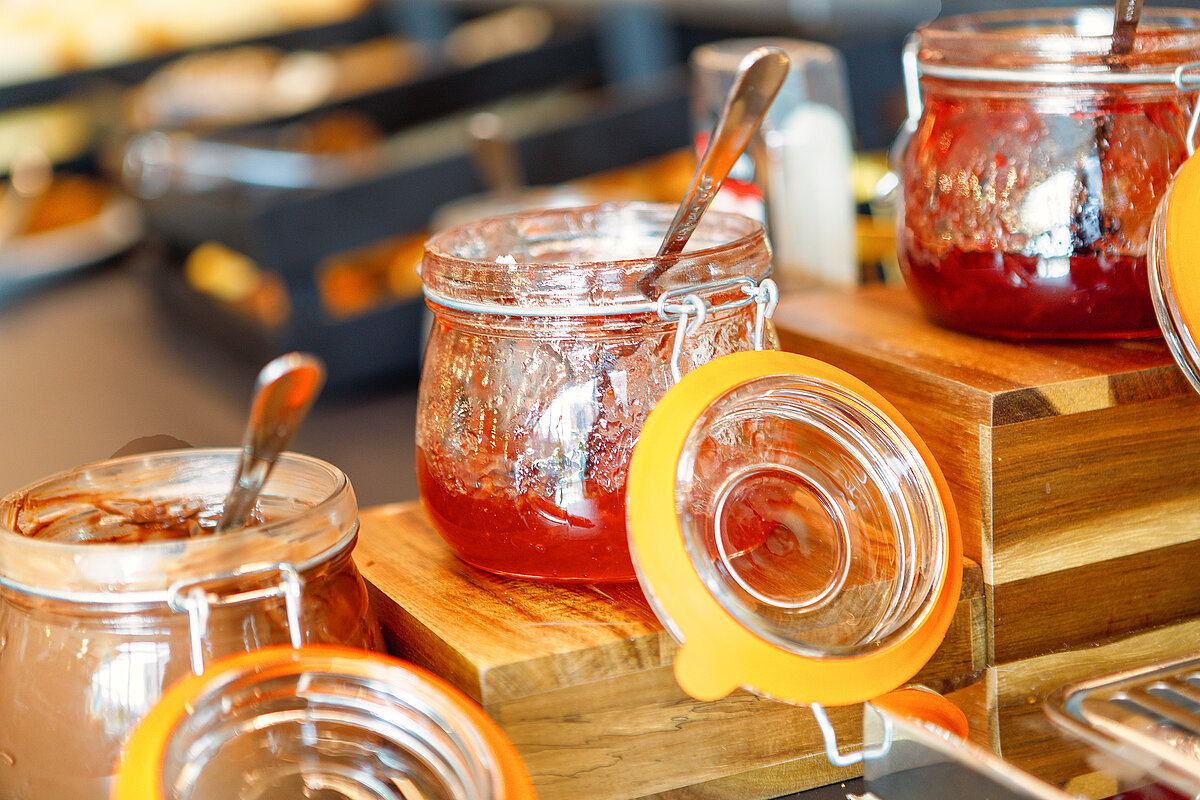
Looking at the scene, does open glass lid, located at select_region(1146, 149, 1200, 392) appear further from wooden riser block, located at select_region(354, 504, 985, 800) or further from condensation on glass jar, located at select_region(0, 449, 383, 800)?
condensation on glass jar, located at select_region(0, 449, 383, 800)

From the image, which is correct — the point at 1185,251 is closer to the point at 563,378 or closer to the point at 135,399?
the point at 563,378

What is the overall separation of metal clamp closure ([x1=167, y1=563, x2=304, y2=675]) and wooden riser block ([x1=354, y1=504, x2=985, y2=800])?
76 millimetres

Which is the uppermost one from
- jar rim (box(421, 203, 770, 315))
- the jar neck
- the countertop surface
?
jar rim (box(421, 203, 770, 315))

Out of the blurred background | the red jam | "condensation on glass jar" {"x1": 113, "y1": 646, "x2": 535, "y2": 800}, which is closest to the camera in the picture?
"condensation on glass jar" {"x1": 113, "y1": 646, "x2": 535, "y2": 800}

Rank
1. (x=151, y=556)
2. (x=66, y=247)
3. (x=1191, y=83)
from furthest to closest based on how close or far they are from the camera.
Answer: (x=66, y=247) < (x=1191, y=83) < (x=151, y=556)

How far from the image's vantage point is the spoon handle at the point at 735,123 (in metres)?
0.49

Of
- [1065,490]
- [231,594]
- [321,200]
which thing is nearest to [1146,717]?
[1065,490]

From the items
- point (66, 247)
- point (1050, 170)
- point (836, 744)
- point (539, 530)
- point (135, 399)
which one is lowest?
point (135, 399)

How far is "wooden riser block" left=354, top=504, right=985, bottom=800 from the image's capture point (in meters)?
0.48

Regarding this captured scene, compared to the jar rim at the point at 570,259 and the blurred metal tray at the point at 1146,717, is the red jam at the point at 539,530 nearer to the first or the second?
the jar rim at the point at 570,259

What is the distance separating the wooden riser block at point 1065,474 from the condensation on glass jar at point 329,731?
269mm

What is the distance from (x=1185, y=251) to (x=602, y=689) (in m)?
0.31

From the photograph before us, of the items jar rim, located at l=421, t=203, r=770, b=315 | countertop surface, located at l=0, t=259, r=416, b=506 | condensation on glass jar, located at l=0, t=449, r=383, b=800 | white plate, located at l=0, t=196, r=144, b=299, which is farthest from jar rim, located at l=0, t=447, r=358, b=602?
white plate, located at l=0, t=196, r=144, b=299

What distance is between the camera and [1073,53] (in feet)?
1.88
